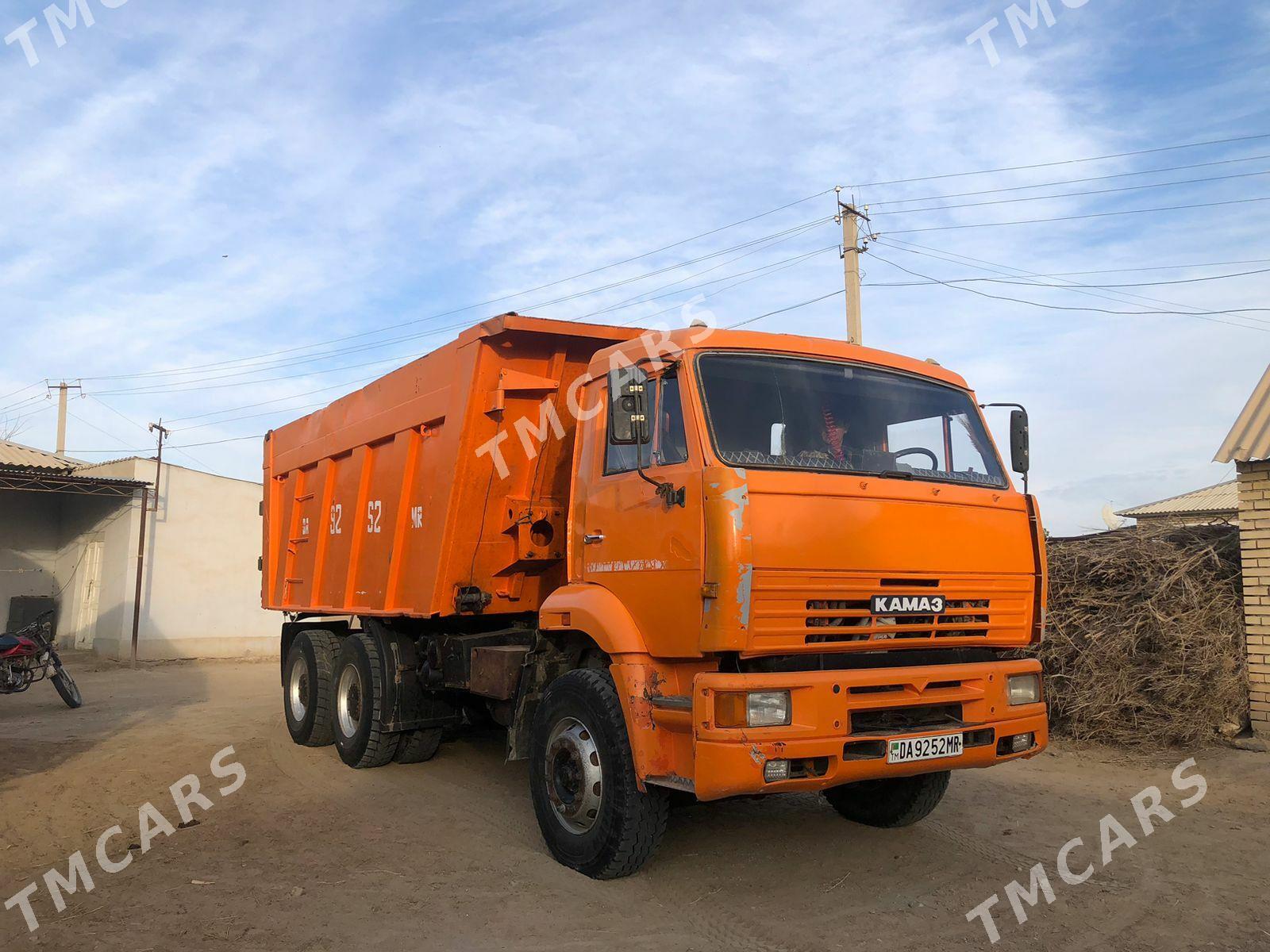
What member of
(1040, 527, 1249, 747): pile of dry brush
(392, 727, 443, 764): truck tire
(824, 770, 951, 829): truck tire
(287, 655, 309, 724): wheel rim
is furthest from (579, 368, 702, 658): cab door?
(1040, 527, 1249, 747): pile of dry brush

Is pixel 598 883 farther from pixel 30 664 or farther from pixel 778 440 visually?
pixel 30 664

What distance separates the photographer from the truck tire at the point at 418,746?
26.5 feet

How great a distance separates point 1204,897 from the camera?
15.5 ft

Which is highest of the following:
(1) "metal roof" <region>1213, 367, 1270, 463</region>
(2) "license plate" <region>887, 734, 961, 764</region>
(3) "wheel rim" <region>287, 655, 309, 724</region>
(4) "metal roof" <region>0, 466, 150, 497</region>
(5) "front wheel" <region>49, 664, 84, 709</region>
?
(4) "metal roof" <region>0, 466, 150, 497</region>

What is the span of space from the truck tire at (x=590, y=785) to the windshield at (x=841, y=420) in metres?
1.51

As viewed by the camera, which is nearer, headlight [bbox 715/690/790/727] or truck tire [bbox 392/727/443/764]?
headlight [bbox 715/690/790/727]

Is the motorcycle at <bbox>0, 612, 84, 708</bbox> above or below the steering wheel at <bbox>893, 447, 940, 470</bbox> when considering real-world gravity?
below

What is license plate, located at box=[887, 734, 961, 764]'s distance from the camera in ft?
14.3

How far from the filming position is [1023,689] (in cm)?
496

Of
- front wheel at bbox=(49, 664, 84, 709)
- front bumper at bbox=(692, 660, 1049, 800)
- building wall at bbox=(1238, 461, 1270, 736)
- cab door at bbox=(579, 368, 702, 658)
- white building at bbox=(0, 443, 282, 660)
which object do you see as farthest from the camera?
white building at bbox=(0, 443, 282, 660)

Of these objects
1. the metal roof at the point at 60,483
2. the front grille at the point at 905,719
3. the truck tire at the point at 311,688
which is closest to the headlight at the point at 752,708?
the front grille at the point at 905,719

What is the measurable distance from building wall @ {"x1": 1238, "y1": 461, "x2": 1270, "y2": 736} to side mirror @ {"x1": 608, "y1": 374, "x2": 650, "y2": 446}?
245 inches

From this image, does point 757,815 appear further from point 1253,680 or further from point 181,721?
point 181,721

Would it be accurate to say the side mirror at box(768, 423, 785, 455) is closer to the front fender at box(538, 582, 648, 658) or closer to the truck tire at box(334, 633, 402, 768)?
the front fender at box(538, 582, 648, 658)
